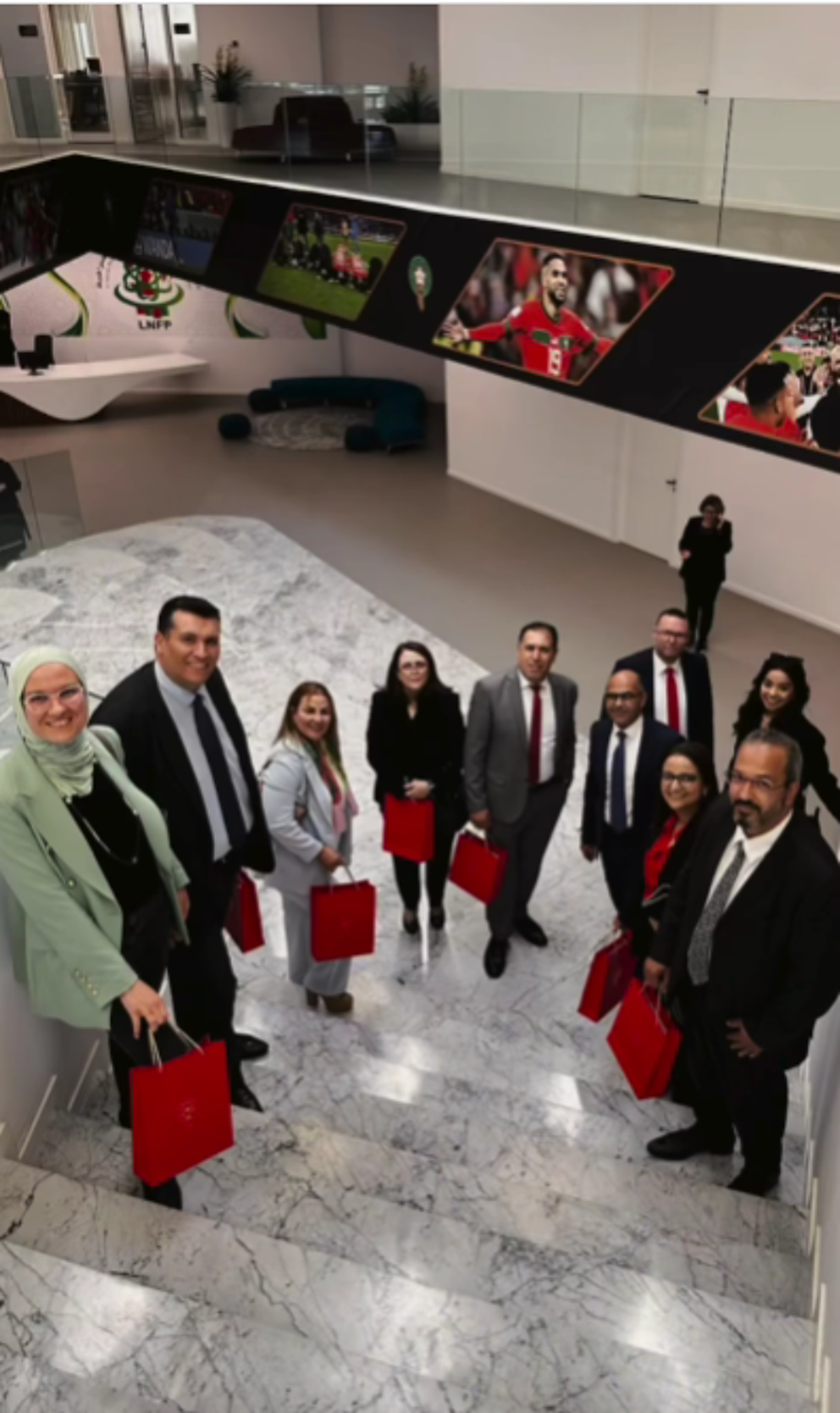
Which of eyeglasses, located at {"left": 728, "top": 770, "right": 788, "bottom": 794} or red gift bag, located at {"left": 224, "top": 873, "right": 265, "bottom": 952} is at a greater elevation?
eyeglasses, located at {"left": 728, "top": 770, "right": 788, "bottom": 794}

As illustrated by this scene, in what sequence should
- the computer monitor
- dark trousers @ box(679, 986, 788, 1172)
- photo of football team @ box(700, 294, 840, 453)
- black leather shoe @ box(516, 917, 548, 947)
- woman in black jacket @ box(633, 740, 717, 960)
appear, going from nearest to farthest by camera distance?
dark trousers @ box(679, 986, 788, 1172) → woman in black jacket @ box(633, 740, 717, 960) → black leather shoe @ box(516, 917, 548, 947) → photo of football team @ box(700, 294, 840, 453) → the computer monitor

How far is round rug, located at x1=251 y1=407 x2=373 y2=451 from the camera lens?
1614 centimetres

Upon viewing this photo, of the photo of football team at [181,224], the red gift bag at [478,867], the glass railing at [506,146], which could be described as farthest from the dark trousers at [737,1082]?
the photo of football team at [181,224]

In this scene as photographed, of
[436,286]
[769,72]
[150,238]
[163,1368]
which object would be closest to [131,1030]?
[163,1368]

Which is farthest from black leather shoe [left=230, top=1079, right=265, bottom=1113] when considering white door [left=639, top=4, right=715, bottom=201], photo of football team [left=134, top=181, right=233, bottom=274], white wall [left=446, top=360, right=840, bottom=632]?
photo of football team [left=134, top=181, right=233, bottom=274]

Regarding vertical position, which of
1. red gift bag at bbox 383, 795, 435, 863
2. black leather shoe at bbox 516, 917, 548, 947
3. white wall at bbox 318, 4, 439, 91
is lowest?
black leather shoe at bbox 516, 917, 548, 947

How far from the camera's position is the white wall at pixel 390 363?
1838 cm

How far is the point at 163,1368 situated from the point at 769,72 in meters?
10.0

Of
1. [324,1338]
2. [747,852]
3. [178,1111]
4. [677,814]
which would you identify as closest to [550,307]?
[677,814]

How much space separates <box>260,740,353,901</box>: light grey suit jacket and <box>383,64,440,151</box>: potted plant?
7.64 metres

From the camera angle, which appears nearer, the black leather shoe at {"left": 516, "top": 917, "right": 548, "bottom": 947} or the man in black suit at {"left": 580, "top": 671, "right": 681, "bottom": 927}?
the man in black suit at {"left": 580, "top": 671, "right": 681, "bottom": 927}

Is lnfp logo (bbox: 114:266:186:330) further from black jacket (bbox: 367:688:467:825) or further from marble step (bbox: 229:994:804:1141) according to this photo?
marble step (bbox: 229:994:804:1141)

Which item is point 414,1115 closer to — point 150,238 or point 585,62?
point 585,62

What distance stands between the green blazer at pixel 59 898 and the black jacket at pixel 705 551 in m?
6.48
